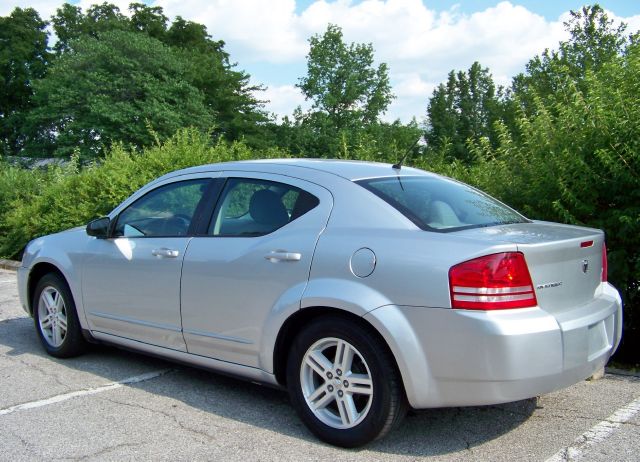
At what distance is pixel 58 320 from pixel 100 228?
0.99 m

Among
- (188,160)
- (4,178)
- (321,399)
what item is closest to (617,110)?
(321,399)

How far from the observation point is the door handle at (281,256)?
3820mm

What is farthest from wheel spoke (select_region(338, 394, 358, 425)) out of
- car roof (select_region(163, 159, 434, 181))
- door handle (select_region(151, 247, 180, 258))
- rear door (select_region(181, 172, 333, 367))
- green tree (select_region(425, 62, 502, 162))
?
green tree (select_region(425, 62, 502, 162))

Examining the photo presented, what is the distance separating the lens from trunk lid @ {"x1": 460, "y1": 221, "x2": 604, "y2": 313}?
3.34 metres

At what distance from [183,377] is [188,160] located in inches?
271

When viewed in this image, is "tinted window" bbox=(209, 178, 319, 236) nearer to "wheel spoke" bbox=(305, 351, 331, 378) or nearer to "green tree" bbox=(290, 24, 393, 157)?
"wheel spoke" bbox=(305, 351, 331, 378)

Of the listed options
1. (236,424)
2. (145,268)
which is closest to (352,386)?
(236,424)

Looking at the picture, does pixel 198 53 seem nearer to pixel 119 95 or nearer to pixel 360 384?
pixel 119 95

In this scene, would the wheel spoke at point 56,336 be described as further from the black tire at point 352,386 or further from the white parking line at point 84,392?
the black tire at point 352,386

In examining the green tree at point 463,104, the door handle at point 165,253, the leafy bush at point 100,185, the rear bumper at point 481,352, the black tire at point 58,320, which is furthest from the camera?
the green tree at point 463,104

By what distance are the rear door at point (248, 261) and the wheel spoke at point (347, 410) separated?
1.94 feet

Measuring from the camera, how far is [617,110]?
18.1 feet

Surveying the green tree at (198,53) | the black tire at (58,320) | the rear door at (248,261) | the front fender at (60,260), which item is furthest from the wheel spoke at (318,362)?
the green tree at (198,53)

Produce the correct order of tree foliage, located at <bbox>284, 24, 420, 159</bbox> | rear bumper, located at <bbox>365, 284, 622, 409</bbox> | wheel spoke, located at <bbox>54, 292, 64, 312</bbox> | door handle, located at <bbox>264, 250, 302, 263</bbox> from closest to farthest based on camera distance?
rear bumper, located at <bbox>365, 284, 622, 409</bbox>
door handle, located at <bbox>264, 250, 302, 263</bbox>
wheel spoke, located at <bbox>54, 292, 64, 312</bbox>
tree foliage, located at <bbox>284, 24, 420, 159</bbox>
